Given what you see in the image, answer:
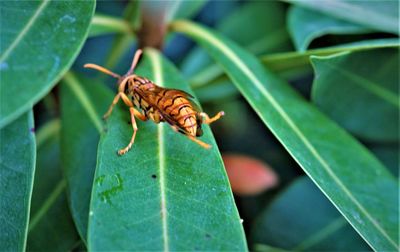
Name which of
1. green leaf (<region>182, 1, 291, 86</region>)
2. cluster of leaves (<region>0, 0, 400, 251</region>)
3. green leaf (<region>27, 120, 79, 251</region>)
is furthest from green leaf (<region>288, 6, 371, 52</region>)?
green leaf (<region>27, 120, 79, 251</region>)

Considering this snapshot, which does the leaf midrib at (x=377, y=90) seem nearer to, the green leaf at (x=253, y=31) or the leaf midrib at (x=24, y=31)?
the green leaf at (x=253, y=31)

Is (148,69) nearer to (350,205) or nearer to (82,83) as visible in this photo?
(82,83)

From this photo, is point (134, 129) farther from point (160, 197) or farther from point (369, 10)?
point (369, 10)

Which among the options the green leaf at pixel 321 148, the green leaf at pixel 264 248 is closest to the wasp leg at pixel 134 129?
the green leaf at pixel 321 148

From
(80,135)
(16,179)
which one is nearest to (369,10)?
(80,135)

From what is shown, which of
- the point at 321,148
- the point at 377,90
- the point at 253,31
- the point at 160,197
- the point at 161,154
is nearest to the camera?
the point at 160,197

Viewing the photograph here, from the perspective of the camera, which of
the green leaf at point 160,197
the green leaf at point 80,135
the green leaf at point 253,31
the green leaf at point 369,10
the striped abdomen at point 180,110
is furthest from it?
the green leaf at point 253,31

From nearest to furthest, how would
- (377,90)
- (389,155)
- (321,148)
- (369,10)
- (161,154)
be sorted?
1. (161,154)
2. (321,148)
3. (369,10)
4. (377,90)
5. (389,155)
